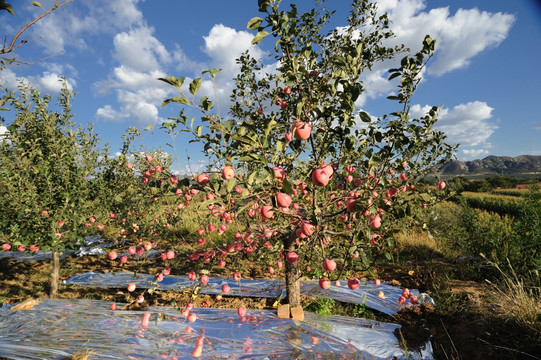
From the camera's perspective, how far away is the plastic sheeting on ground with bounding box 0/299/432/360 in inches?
99.1

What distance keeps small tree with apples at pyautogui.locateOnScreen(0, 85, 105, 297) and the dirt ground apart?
111 centimetres

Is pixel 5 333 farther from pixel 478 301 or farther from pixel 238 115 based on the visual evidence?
pixel 478 301

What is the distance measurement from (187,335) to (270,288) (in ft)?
5.62

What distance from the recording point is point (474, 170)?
158750mm

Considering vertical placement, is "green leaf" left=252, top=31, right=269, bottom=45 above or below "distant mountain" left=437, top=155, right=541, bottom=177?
below

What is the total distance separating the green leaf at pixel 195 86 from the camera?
161 cm

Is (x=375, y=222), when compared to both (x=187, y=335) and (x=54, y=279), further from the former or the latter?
(x=54, y=279)

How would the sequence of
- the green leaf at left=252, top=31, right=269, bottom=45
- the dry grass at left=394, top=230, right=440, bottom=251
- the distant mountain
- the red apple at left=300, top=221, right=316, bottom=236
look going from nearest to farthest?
the green leaf at left=252, top=31, right=269, bottom=45 < the red apple at left=300, top=221, right=316, bottom=236 < the dry grass at left=394, top=230, right=440, bottom=251 < the distant mountain

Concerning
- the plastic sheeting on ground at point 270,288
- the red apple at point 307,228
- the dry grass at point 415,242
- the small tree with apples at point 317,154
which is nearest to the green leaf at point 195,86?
the small tree with apples at point 317,154

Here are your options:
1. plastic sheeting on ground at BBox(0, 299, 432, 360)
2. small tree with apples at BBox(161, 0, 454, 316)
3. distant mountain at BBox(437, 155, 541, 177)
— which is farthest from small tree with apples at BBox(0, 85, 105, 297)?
distant mountain at BBox(437, 155, 541, 177)

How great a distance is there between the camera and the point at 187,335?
281 centimetres

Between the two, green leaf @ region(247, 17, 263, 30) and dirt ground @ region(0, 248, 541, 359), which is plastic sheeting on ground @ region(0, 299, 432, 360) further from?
green leaf @ region(247, 17, 263, 30)

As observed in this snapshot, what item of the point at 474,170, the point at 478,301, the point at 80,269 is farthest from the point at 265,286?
the point at 474,170

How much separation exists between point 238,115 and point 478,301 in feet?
14.3
